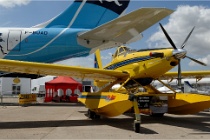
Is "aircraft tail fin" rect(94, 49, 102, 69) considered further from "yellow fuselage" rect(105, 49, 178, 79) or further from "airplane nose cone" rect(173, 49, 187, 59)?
"airplane nose cone" rect(173, 49, 187, 59)

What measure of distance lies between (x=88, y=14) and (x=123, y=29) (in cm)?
537

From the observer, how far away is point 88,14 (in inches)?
755

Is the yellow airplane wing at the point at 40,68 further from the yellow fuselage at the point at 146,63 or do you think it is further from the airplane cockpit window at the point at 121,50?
the airplane cockpit window at the point at 121,50

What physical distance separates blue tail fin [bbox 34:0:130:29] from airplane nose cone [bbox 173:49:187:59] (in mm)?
10586

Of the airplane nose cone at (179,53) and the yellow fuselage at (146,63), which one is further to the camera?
the yellow fuselage at (146,63)

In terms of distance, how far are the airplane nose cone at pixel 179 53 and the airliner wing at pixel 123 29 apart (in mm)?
3829

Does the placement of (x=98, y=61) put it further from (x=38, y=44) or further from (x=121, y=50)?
(x=38, y=44)

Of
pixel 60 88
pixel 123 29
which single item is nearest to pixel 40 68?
pixel 123 29

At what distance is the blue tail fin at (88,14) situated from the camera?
1880 centimetres

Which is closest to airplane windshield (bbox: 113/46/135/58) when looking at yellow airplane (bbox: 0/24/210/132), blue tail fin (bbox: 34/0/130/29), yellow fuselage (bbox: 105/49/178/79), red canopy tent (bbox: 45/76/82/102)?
yellow airplane (bbox: 0/24/210/132)

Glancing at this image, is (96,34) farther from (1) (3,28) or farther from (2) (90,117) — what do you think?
(1) (3,28)

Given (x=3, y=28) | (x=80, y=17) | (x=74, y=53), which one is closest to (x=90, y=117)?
(x=74, y=53)

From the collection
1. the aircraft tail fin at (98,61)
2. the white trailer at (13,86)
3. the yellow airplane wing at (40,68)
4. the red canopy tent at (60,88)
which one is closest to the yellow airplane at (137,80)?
the yellow airplane wing at (40,68)

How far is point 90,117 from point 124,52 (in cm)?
338
